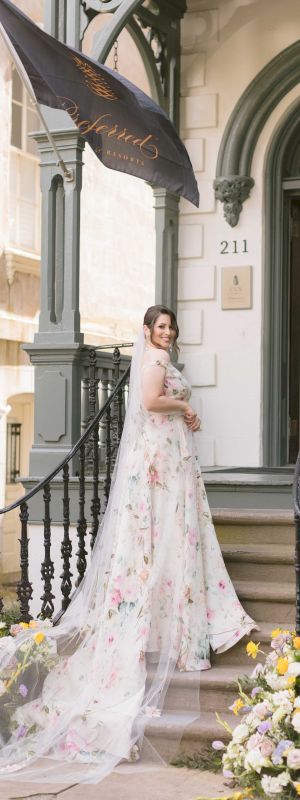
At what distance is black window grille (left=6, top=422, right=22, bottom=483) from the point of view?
15352 mm

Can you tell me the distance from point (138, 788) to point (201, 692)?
31.3 inches

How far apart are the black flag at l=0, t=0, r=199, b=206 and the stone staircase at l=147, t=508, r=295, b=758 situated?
222 centimetres

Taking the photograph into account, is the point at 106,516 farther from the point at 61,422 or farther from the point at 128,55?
the point at 128,55

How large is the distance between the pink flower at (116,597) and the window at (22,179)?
9.45 metres

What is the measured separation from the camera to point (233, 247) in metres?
9.32

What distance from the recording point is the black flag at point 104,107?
652cm

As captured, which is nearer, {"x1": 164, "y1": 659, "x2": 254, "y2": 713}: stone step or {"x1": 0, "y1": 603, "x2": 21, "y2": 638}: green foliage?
{"x1": 164, "y1": 659, "x2": 254, "y2": 713}: stone step

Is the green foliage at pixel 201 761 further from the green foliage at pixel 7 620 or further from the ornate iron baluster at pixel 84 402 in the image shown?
the ornate iron baluster at pixel 84 402

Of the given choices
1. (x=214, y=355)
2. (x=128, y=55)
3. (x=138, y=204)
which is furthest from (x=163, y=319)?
(x=138, y=204)

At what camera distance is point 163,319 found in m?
6.11

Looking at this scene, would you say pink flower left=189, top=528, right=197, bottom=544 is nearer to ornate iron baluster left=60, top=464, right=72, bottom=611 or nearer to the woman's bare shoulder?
the woman's bare shoulder

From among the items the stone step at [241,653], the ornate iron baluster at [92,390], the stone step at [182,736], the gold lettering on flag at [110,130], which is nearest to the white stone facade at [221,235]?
the ornate iron baluster at [92,390]

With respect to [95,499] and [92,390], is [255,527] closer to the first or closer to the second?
[95,499]

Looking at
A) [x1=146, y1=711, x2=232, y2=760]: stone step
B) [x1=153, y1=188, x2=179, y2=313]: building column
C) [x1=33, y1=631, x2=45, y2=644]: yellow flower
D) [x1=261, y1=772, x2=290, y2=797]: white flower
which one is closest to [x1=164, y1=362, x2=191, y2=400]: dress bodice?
[x1=33, y1=631, x2=45, y2=644]: yellow flower
